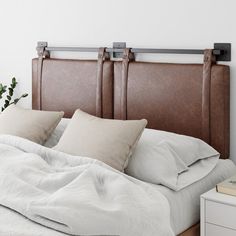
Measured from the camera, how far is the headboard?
285 centimetres

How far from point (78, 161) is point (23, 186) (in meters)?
0.36

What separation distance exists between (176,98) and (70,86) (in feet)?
2.62

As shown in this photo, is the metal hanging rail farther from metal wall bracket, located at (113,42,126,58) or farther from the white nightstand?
the white nightstand

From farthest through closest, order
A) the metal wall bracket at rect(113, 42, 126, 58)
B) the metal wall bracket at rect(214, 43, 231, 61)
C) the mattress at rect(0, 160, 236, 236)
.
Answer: the metal wall bracket at rect(113, 42, 126, 58), the metal wall bracket at rect(214, 43, 231, 61), the mattress at rect(0, 160, 236, 236)

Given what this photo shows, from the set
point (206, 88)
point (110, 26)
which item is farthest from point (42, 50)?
point (206, 88)

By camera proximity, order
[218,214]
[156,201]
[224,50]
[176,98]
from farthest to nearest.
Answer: [176,98] → [224,50] → [218,214] → [156,201]

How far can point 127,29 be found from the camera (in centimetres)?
323

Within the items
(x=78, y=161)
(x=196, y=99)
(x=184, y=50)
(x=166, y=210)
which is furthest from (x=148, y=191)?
(x=184, y=50)

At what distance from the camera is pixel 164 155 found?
8.64 feet

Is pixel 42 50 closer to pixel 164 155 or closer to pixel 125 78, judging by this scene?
pixel 125 78

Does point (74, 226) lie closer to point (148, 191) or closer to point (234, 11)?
point (148, 191)

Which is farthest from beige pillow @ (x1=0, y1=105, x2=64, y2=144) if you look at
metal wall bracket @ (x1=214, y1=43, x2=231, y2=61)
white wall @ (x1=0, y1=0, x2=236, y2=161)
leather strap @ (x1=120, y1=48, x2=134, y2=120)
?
metal wall bracket @ (x1=214, y1=43, x2=231, y2=61)

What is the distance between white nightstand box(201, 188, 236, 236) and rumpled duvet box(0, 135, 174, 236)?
257mm

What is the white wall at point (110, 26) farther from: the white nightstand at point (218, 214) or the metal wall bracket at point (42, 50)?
the white nightstand at point (218, 214)
